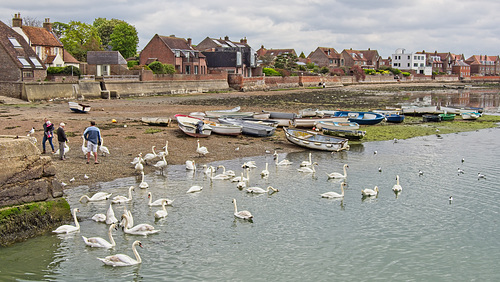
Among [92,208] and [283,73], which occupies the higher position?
[283,73]

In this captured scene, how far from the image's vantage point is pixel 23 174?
13.9m

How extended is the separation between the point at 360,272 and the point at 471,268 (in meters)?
3.01

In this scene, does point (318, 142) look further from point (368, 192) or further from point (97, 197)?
point (97, 197)

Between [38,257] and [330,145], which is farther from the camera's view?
[330,145]

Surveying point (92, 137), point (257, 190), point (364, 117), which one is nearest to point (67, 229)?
point (92, 137)

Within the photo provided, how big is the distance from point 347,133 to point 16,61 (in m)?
36.9

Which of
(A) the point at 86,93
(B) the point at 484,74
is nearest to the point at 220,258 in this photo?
(A) the point at 86,93

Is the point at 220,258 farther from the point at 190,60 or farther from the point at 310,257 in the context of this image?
the point at 190,60

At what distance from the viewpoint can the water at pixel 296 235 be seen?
12570 millimetres

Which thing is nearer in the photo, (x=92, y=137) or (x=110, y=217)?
(x=110, y=217)

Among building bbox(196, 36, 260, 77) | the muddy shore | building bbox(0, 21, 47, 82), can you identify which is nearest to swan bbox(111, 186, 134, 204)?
the muddy shore

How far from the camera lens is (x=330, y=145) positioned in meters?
28.4

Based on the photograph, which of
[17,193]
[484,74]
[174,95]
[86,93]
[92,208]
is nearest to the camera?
[17,193]

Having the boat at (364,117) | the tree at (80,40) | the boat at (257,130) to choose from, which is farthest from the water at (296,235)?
→ the tree at (80,40)
